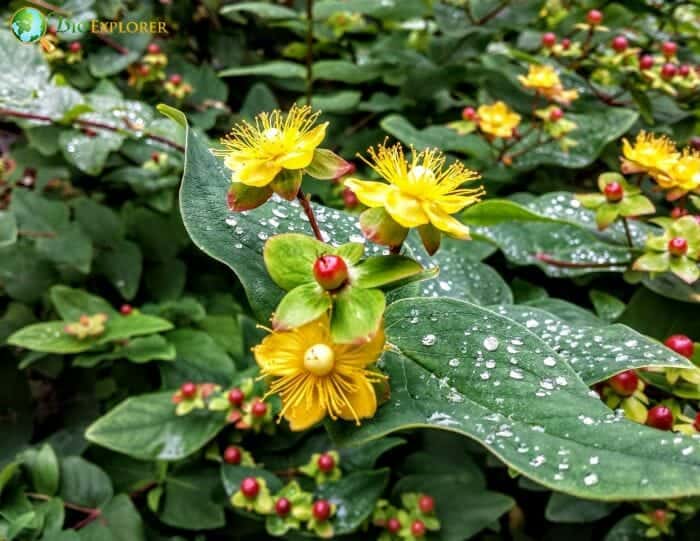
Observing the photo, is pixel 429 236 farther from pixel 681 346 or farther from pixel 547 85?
pixel 547 85

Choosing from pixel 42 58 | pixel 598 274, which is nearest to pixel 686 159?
pixel 598 274

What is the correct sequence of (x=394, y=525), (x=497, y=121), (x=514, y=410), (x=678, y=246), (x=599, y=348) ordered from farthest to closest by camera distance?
(x=497, y=121) → (x=394, y=525) → (x=678, y=246) → (x=599, y=348) → (x=514, y=410)

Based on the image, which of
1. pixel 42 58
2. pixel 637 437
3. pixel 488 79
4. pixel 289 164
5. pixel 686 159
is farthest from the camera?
pixel 488 79

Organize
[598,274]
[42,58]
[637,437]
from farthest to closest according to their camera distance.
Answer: [42,58] → [598,274] → [637,437]

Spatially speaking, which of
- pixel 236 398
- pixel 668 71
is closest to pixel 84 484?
pixel 236 398

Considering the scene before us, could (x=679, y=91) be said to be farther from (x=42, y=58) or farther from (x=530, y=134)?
(x=42, y=58)

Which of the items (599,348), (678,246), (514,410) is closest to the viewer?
(514,410)
